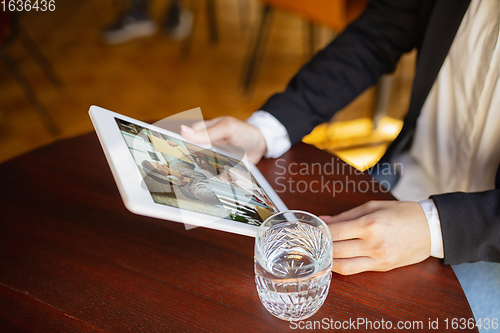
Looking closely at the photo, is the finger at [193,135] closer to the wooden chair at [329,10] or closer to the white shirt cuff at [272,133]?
the white shirt cuff at [272,133]

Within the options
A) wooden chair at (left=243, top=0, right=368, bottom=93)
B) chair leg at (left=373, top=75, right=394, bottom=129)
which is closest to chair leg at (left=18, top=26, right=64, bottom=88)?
wooden chair at (left=243, top=0, right=368, bottom=93)

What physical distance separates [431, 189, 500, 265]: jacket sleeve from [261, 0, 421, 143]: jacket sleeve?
13.0 inches

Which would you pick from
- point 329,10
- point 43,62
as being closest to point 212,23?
point 43,62

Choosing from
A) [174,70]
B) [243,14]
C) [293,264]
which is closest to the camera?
[293,264]

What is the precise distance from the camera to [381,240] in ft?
1.75

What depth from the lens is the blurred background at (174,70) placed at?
1.84 m

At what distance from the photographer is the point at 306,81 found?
85 centimetres

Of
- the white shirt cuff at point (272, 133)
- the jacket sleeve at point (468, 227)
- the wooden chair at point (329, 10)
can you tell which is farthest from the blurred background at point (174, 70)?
the jacket sleeve at point (468, 227)

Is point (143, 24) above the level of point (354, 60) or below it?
below

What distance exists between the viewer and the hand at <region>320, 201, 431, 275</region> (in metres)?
0.53

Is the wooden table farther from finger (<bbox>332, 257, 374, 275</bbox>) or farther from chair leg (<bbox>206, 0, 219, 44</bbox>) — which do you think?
chair leg (<bbox>206, 0, 219, 44</bbox>)

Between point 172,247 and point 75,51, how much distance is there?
2358 millimetres

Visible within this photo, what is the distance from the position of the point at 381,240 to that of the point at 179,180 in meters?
0.26

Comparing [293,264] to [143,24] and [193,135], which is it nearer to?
[193,135]
